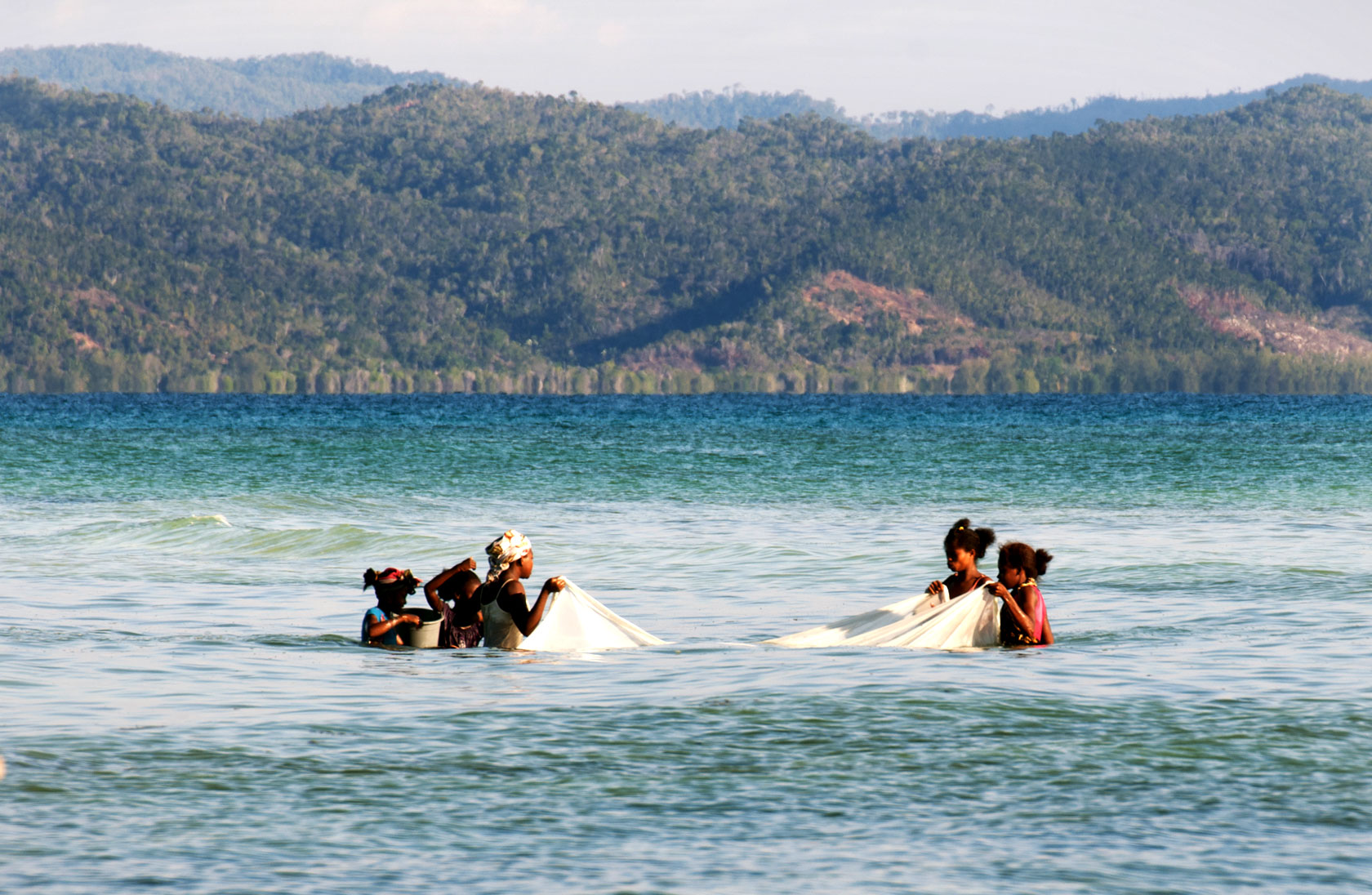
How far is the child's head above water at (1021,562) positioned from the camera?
51.3 feet

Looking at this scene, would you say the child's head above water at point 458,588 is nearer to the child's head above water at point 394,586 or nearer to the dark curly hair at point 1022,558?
the child's head above water at point 394,586

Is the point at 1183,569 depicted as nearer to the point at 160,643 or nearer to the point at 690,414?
the point at 160,643

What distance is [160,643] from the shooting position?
16.7 metres

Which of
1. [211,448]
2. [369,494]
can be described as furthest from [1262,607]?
[211,448]

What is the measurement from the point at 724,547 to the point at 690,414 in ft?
360

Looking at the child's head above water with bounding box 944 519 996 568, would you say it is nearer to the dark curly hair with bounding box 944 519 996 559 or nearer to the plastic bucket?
the dark curly hair with bounding box 944 519 996 559

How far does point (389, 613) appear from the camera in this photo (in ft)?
54.4

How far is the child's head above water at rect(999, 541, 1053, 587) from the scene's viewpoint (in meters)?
15.6

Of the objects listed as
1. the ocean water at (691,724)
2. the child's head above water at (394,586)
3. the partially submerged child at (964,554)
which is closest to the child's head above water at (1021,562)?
the partially submerged child at (964,554)

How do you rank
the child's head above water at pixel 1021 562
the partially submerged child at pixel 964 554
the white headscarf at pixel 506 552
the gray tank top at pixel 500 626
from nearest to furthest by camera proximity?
the child's head above water at pixel 1021 562
the partially submerged child at pixel 964 554
the white headscarf at pixel 506 552
the gray tank top at pixel 500 626

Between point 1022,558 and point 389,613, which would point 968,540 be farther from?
point 389,613

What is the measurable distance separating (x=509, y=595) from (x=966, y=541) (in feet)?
14.6

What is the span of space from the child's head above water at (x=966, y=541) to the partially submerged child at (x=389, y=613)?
520cm

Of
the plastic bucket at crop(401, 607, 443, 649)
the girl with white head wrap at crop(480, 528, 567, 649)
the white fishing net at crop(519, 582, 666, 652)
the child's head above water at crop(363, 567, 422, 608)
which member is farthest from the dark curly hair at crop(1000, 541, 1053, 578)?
the child's head above water at crop(363, 567, 422, 608)
